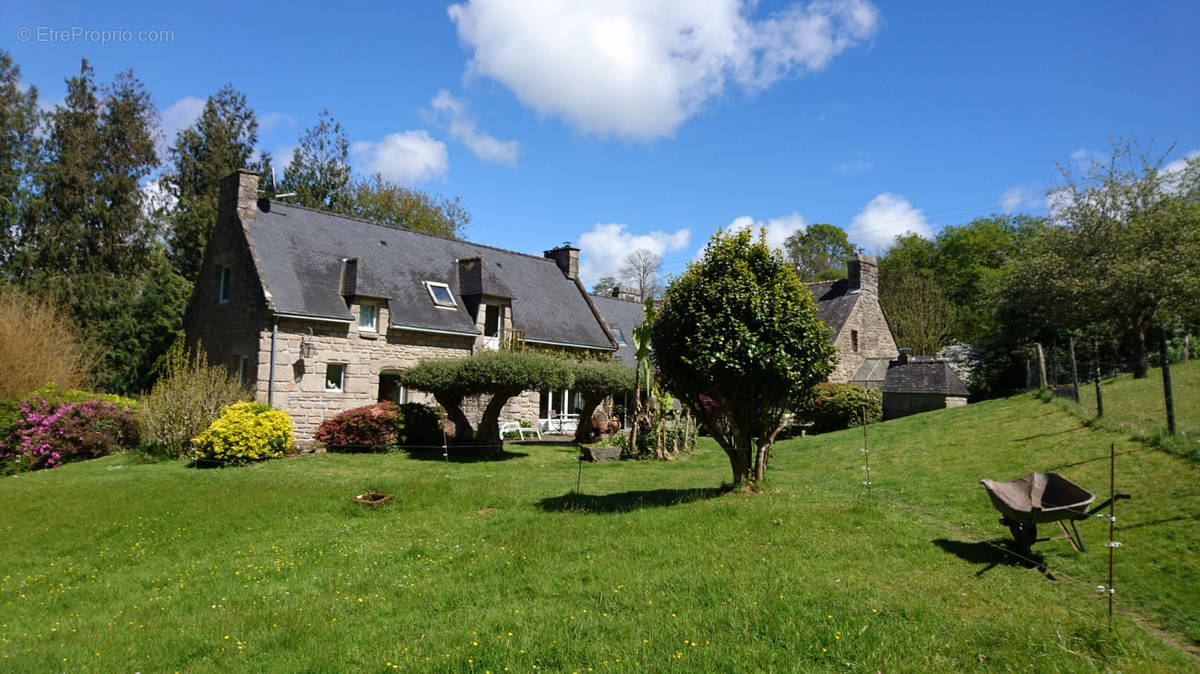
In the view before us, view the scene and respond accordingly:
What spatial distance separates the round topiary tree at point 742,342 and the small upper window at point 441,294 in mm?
13537

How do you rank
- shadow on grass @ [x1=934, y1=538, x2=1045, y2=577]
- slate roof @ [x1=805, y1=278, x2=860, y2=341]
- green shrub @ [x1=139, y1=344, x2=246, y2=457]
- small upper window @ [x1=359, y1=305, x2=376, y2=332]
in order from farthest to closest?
1. slate roof @ [x1=805, y1=278, x2=860, y2=341]
2. small upper window @ [x1=359, y1=305, x2=376, y2=332]
3. green shrub @ [x1=139, y1=344, x2=246, y2=457]
4. shadow on grass @ [x1=934, y1=538, x2=1045, y2=577]

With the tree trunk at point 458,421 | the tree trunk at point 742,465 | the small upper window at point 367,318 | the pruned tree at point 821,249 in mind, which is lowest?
the tree trunk at point 742,465

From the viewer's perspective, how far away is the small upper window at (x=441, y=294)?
23.2m

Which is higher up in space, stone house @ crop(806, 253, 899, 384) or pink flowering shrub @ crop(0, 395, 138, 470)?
stone house @ crop(806, 253, 899, 384)

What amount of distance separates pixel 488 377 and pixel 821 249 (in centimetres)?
4545

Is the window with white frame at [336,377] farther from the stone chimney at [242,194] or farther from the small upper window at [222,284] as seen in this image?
the stone chimney at [242,194]

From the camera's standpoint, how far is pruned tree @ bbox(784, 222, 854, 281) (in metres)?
55.9

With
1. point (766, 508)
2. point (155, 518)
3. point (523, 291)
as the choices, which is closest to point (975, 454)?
point (766, 508)

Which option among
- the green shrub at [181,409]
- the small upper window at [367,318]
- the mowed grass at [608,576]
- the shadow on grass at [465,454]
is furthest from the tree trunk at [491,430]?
the green shrub at [181,409]

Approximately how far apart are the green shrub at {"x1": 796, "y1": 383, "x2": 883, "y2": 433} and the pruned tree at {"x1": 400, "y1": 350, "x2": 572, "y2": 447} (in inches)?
373

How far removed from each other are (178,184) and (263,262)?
2448 centimetres

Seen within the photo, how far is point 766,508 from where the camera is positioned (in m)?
9.16

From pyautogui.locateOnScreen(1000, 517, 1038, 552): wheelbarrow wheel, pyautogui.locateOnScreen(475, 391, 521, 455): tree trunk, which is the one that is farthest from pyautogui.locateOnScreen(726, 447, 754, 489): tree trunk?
pyautogui.locateOnScreen(475, 391, 521, 455): tree trunk

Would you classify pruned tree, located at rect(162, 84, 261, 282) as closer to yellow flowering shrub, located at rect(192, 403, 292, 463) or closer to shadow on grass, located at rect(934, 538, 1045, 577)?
yellow flowering shrub, located at rect(192, 403, 292, 463)
